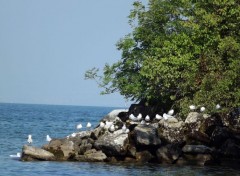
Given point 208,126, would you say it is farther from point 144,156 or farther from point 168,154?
point 144,156

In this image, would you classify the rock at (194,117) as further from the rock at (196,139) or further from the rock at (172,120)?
the rock at (196,139)

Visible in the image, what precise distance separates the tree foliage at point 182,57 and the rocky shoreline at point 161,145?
5.61 ft

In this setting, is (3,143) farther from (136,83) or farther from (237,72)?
(237,72)

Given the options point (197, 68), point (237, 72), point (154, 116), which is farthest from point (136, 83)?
point (237, 72)

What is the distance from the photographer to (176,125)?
43.5m

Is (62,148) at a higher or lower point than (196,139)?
lower

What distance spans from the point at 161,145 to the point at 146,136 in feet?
3.91

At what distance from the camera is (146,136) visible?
1635 inches

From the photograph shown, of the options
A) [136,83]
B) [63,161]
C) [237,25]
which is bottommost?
[63,161]

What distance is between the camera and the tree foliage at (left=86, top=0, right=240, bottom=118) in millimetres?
45031

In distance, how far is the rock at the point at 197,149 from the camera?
136 ft

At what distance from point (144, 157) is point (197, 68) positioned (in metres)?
8.50

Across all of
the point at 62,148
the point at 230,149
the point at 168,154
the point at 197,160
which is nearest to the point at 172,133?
the point at 168,154

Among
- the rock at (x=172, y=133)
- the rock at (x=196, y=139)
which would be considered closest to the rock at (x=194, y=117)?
the rock at (x=172, y=133)
